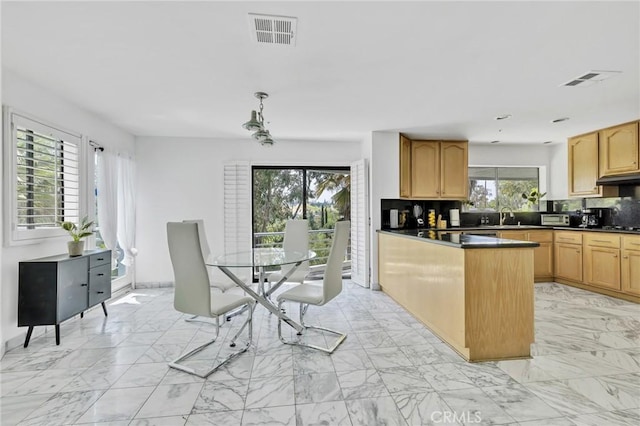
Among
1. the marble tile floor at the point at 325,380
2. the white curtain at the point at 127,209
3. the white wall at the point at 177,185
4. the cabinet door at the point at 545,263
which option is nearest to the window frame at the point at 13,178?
the marble tile floor at the point at 325,380

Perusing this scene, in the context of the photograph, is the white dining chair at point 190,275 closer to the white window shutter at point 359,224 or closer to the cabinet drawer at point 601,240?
the white window shutter at point 359,224

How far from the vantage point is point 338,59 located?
7.77 ft

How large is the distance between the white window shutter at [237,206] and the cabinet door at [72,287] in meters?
2.03

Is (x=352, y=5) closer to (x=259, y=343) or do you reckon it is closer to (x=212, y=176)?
(x=259, y=343)

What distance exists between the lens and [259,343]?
2.78m

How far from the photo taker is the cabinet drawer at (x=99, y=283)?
3.20m

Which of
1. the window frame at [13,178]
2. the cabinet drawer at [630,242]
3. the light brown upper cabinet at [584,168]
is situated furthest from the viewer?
the light brown upper cabinet at [584,168]

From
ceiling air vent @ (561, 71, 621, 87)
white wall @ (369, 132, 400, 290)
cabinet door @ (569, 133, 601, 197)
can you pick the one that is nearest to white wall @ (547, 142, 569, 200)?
cabinet door @ (569, 133, 601, 197)

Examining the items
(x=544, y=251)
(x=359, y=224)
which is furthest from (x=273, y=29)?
(x=544, y=251)

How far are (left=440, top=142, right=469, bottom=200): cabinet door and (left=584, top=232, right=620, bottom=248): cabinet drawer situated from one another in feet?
5.57

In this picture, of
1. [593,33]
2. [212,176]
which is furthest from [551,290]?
[212,176]

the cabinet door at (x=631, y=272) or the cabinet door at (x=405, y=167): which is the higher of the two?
the cabinet door at (x=405, y=167)

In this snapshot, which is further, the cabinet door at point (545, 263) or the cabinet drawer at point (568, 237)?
the cabinet door at point (545, 263)

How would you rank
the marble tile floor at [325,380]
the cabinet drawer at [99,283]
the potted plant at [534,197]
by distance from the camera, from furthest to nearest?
the potted plant at [534,197] → the cabinet drawer at [99,283] → the marble tile floor at [325,380]
